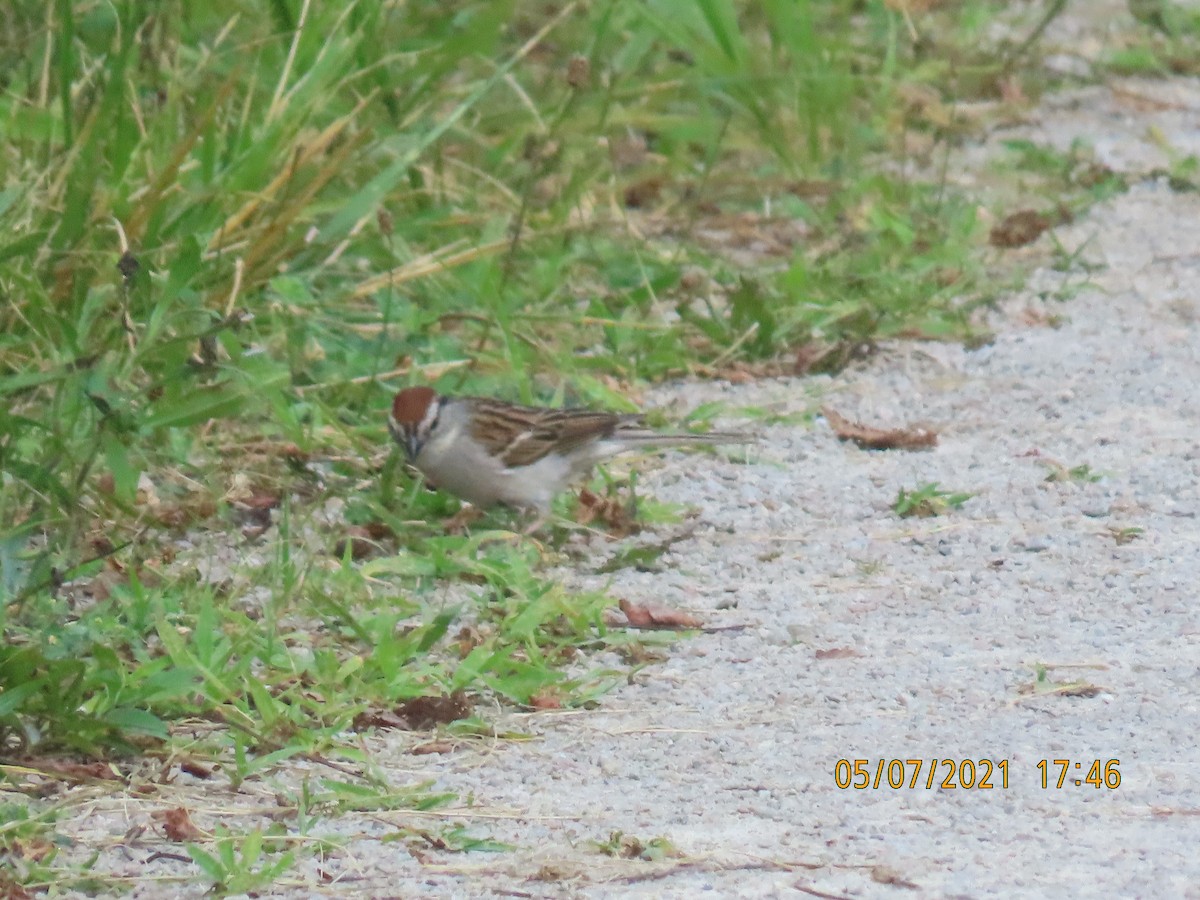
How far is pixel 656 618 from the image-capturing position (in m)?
4.59

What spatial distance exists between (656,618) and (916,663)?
598 millimetres

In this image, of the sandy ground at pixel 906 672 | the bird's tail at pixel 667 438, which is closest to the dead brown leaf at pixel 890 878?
the sandy ground at pixel 906 672

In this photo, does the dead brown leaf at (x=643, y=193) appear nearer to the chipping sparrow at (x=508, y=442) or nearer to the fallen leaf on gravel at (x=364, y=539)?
the chipping sparrow at (x=508, y=442)

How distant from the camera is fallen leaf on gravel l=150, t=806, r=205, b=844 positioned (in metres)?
3.44

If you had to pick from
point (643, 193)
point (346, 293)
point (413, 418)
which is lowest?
point (413, 418)

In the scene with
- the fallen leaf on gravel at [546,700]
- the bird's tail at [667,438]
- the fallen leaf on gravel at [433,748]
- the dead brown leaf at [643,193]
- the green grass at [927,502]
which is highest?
the dead brown leaf at [643,193]

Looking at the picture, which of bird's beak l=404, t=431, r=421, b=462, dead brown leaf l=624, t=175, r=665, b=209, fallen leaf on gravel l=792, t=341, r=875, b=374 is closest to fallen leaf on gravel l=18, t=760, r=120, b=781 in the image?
bird's beak l=404, t=431, r=421, b=462

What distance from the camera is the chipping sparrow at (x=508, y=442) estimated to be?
5.36 meters

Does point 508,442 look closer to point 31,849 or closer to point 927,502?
point 927,502

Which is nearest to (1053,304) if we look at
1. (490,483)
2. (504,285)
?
(504,285)

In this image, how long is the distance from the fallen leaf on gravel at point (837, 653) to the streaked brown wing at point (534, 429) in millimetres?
1315

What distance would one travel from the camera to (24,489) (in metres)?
4.48

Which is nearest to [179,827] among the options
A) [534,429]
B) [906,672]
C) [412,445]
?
[906,672]

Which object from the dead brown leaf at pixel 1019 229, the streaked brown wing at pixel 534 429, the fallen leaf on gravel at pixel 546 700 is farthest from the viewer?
the dead brown leaf at pixel 1019 229
